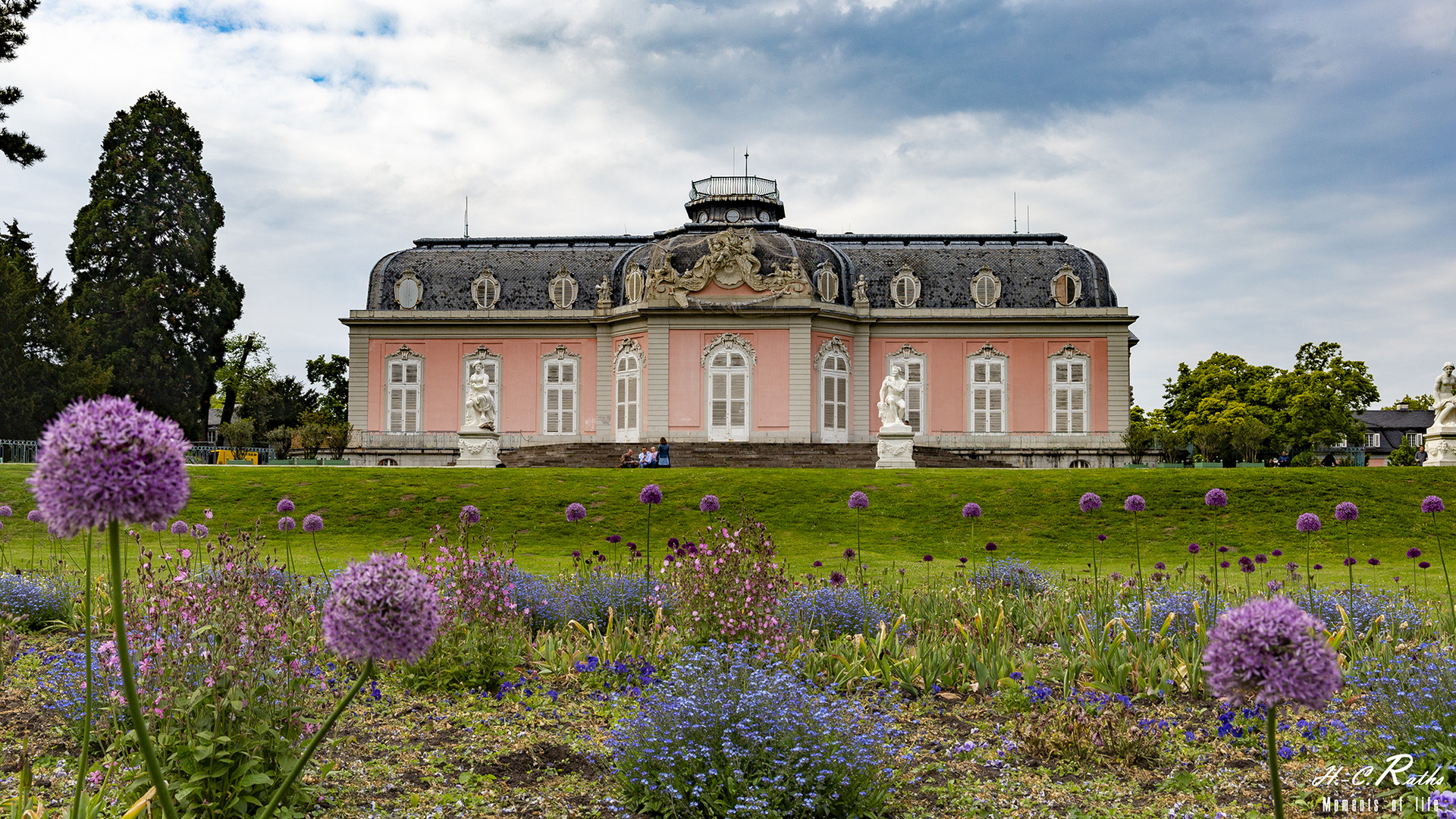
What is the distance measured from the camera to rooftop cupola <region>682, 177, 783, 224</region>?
3641 centimetres

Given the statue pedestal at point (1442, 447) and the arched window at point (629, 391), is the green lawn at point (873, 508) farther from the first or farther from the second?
the arched window at point (629, 391)

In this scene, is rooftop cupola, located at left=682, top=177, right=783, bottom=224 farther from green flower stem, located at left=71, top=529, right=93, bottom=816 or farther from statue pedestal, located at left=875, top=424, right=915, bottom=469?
green flower stem, located at left=71, top=529, right=93, bottom=816

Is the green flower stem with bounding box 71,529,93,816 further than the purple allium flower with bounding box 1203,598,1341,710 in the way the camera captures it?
Yes

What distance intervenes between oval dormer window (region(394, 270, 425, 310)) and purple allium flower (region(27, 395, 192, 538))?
111 feet

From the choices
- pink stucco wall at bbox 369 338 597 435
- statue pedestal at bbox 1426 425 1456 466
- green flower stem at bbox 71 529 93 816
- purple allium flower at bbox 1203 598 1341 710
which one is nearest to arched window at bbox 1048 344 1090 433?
statue pedestal at bbox 1426 425 1456 466

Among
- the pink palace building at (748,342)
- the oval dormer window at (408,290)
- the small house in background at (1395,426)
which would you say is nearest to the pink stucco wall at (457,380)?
the pink palace building at (748,342)

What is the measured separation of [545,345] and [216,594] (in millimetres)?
29338

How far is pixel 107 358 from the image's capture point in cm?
3105

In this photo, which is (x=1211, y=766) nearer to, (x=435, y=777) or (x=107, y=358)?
(x=435, y=777)

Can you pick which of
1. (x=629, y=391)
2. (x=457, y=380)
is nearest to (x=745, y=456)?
(x=629, y=391)

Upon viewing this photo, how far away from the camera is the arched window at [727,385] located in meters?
30.5

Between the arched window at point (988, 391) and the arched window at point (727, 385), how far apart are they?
7.82m

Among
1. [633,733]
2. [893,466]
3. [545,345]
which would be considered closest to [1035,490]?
[893,466]

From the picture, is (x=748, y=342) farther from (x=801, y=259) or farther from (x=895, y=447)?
(x=895, y=447)
